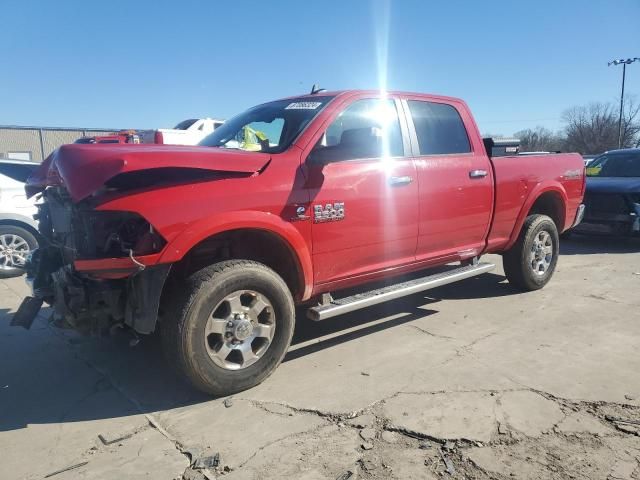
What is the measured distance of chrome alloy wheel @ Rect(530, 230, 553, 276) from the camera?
5.70 m

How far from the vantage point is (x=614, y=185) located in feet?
28.1

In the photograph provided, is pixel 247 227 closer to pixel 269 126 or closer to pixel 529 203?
pixel 269 126

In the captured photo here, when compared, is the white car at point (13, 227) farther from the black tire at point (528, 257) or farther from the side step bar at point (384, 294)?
the black tire at point (528, 257)

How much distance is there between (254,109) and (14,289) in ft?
13.6

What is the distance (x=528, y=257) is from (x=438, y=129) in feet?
6.35

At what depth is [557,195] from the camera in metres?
5.88

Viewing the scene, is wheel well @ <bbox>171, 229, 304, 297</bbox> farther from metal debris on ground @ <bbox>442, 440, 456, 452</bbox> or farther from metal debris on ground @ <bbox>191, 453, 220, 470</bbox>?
metal debris on ground @ <bbox>442, 440, 456, 452</bbox>

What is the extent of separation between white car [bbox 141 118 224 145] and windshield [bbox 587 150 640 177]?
773cm

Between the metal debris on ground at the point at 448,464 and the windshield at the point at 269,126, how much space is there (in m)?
2.23

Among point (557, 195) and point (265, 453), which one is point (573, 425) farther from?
point (557, 195)

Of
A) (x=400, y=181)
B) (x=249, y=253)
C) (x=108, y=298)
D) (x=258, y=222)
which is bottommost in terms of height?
(x=108, y=298)

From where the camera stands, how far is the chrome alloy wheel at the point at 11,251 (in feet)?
22.8

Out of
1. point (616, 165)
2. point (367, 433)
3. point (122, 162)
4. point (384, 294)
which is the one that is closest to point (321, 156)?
point (384, 294)

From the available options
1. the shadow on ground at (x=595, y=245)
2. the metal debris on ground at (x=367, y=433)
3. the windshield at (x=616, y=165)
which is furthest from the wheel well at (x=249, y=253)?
the windshield at (x=616, y=165)
